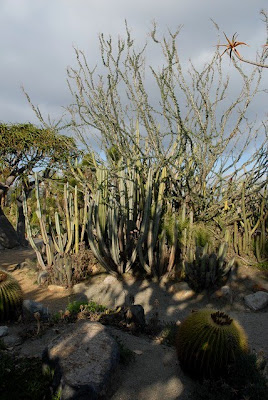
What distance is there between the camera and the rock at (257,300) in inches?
220

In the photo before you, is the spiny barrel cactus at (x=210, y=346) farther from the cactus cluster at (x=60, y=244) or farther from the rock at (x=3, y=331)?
the cactus cluster at (x=60, y=244)

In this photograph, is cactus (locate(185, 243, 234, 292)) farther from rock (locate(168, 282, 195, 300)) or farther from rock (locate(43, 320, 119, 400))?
rock (locate(43, 320, 119, 400))

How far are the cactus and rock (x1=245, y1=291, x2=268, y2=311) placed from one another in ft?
1.93

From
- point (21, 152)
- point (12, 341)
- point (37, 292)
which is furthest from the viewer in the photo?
point (21, 152)

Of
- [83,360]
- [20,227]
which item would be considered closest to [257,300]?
[83,360]

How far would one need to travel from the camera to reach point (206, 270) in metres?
6.02

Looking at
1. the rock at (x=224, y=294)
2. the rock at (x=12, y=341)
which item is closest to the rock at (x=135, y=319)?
the rock at (x=12, y=341)

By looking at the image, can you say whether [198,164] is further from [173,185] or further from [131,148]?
[131,148]

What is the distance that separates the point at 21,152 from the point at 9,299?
7511mm

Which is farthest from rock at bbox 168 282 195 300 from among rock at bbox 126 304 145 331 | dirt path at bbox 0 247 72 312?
dirt path at bbox 0 247 72 312

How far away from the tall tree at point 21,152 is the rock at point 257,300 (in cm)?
748

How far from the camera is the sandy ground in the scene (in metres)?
3.32

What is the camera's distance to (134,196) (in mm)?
6914

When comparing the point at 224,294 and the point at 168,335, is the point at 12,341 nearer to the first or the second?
the point at 168,335
